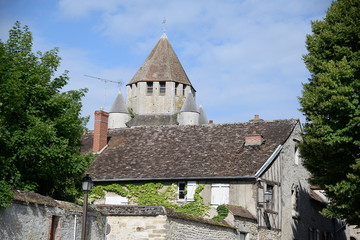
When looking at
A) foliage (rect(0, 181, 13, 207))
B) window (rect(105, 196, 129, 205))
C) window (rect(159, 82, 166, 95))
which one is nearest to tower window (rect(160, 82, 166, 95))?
window (rect(159, 82, 166, 95))

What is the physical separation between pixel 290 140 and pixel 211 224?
410 inches

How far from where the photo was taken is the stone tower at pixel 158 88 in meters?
55.8

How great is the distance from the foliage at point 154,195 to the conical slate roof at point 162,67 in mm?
29075

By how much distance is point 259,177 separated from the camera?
2594 centimetres

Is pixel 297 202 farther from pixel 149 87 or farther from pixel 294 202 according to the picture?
pixel 149 87

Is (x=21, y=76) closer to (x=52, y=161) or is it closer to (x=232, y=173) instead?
(x=52, y=161)

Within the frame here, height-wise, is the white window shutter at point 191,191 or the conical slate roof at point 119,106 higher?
the conical slate roof at point 119,106

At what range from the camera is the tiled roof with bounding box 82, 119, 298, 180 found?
2697 cm

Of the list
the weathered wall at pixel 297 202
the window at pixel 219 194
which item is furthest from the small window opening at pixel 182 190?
the weathered wall at pixel 297 202

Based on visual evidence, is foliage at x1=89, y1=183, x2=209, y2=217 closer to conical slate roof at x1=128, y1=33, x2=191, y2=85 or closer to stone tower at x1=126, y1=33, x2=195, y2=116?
stone tower at x1=126, y1=33, x2=195, y2=116

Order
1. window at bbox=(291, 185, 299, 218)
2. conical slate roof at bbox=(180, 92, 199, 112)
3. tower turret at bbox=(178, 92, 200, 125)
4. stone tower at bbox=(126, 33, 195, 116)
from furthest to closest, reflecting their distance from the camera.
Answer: stone tower at bbox=(126, 33, 195, 116), conical slate roof at bbox=(180, 92, 199, 112), tower turret at bbox=(178, 92, 200, 125), window at bbox=(291, 185, 299, 218)

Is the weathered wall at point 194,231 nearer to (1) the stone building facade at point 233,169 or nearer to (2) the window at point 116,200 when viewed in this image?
(1) the stone building facade at point 233,169

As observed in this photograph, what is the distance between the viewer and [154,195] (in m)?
27.2

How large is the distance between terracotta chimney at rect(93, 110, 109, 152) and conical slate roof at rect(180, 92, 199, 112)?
23152 mm
